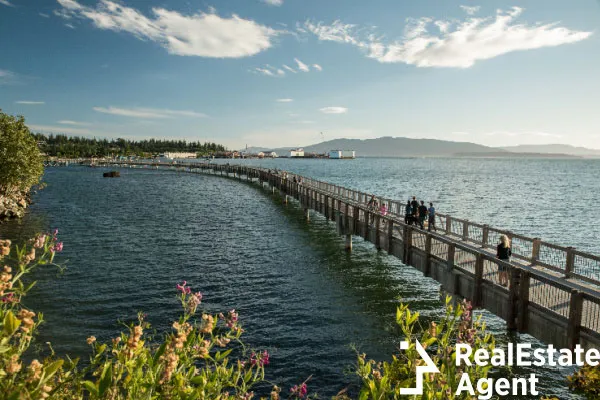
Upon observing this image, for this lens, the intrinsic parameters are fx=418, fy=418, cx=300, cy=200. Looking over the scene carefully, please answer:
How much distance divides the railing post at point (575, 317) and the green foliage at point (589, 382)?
11.9ft

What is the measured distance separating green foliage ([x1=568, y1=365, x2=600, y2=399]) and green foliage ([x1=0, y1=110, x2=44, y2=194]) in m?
48.1

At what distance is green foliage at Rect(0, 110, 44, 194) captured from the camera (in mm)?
41562

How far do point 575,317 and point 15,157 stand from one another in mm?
47784

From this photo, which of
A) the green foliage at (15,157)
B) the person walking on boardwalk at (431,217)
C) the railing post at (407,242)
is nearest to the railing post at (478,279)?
the railing post at (407,242)

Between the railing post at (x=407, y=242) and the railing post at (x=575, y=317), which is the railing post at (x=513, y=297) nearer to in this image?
the railing post at (x=575, y=317)

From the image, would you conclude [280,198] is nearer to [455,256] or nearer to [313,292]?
[313,292]

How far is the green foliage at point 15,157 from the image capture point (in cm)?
4156

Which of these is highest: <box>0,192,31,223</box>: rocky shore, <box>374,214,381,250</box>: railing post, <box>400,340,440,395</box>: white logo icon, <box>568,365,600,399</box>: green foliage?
<box>400,340,440,395</box>: white logo icon

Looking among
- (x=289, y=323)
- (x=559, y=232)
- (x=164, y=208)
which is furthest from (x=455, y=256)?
(x=164, y=208)

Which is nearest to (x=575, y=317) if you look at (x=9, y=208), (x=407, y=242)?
(x=407, y=242)

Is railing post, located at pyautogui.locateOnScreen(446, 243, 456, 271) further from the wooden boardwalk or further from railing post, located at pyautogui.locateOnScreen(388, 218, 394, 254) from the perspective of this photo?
railing post, located at pyautogui.locateOnScreen(388, 218, 394, 254)

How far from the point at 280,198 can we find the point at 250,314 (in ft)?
148

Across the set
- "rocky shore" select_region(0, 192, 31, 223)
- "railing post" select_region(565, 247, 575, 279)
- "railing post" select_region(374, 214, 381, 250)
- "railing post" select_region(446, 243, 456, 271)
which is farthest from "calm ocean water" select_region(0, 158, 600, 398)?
"railing post" select_region(446, 243, 456, 271)

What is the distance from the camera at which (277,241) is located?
1258 inches
